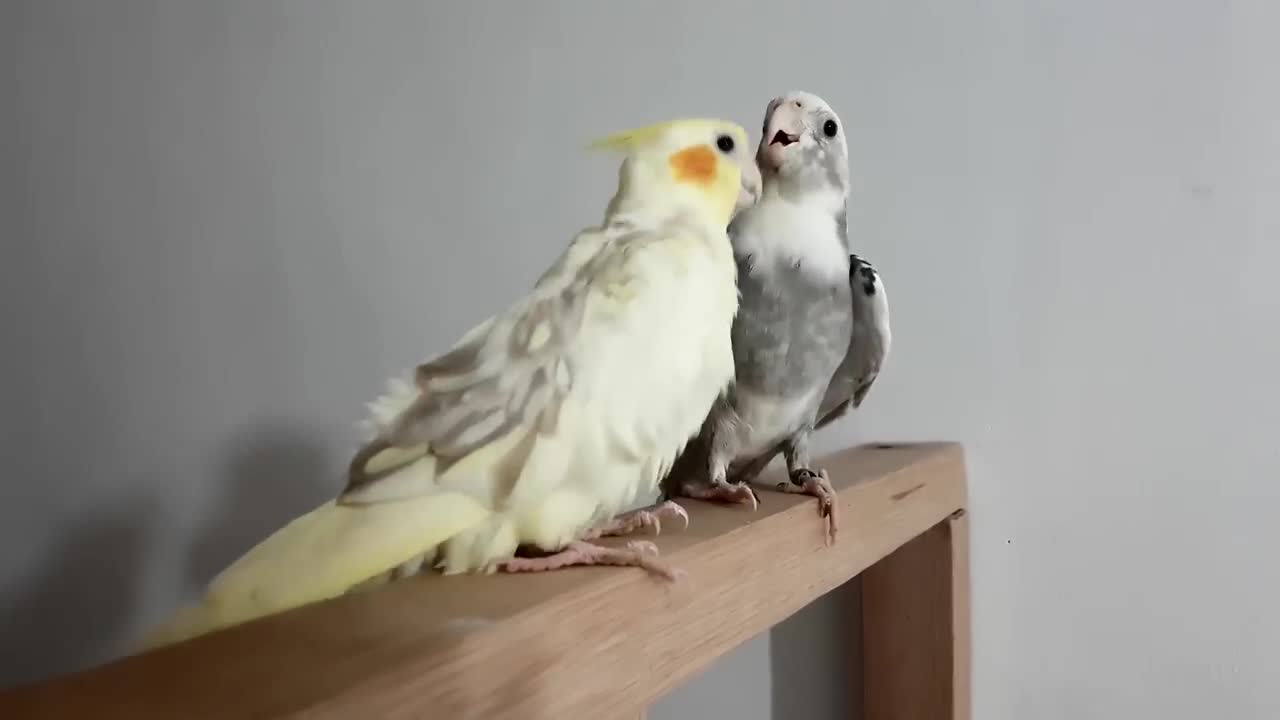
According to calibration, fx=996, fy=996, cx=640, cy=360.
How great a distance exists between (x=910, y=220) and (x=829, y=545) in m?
0.52

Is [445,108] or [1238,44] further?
[445,108]

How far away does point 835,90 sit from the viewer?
1121 mm

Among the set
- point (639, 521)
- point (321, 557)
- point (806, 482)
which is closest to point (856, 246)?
point (806, 482)

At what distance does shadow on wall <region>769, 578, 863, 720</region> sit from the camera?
108 centimetres

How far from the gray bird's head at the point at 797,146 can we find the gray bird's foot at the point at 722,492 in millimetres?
217

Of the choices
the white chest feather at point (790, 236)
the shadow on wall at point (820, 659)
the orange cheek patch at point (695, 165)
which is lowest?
the shadow on wall at point (820, 659)

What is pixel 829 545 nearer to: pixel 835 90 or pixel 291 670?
pixel 291 670

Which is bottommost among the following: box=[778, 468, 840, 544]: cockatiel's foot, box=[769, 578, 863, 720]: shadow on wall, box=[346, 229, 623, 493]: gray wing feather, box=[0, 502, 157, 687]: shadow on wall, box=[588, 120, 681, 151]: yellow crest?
box=[769, 578, 863, 720]: shadow on wall

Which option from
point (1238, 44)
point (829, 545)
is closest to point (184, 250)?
point (829, 545)

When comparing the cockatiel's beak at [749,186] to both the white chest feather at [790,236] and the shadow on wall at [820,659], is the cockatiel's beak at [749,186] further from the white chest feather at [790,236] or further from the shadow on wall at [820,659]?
the shadow on wall at [820,659]

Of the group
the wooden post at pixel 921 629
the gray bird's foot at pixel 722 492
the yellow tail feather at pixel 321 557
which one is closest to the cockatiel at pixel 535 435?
the yellow tail feather at pixel 321 557

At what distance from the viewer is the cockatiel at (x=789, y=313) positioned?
67 cm

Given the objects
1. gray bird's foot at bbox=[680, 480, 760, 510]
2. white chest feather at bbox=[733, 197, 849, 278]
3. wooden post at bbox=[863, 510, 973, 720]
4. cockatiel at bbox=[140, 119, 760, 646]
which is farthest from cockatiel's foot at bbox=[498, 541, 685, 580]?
wooden post at bbox=[863, 510, 973, 720]

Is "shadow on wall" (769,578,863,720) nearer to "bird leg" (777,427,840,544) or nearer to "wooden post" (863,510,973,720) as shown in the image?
"wooden post" (863,510,973,720)
